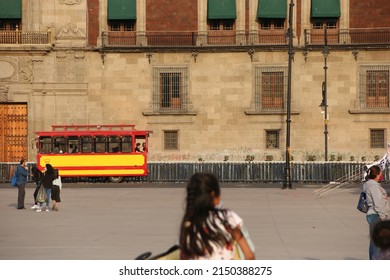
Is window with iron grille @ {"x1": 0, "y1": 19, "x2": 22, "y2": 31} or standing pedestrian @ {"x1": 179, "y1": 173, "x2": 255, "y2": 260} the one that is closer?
standing pedestrian @ {"x1": 179, "y1": 173, "x2": 255, "y2": 260}

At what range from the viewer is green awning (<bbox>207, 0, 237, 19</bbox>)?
58.4m

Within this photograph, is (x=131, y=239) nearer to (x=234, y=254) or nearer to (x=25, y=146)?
(x=234, y=254)

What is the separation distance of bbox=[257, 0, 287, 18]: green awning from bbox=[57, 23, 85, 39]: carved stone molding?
10.6m

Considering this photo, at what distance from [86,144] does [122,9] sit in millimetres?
9611

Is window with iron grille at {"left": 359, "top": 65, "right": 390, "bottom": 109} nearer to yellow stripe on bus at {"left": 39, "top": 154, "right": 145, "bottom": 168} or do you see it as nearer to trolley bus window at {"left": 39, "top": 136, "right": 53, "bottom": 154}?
yellow stripe on bus at {"left": 39, "top": 154, "right": 145, "bottom": 168}

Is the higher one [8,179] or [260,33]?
[260,33]

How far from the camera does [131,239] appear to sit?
2169 cm

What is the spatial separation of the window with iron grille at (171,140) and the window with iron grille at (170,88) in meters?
1.48

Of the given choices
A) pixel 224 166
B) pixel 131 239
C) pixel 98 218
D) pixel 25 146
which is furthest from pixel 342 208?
pixel 25 146

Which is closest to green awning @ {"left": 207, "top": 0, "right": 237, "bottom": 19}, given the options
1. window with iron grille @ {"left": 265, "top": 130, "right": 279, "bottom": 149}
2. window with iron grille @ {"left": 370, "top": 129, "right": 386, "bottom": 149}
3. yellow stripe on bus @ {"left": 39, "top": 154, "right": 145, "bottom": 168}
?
window with iron grille @ {"left": 265, "top": 130, "right": 279, "bottom": 149}

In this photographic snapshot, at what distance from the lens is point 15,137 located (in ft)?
191

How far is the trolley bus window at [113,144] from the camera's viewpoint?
53688 millimetres
